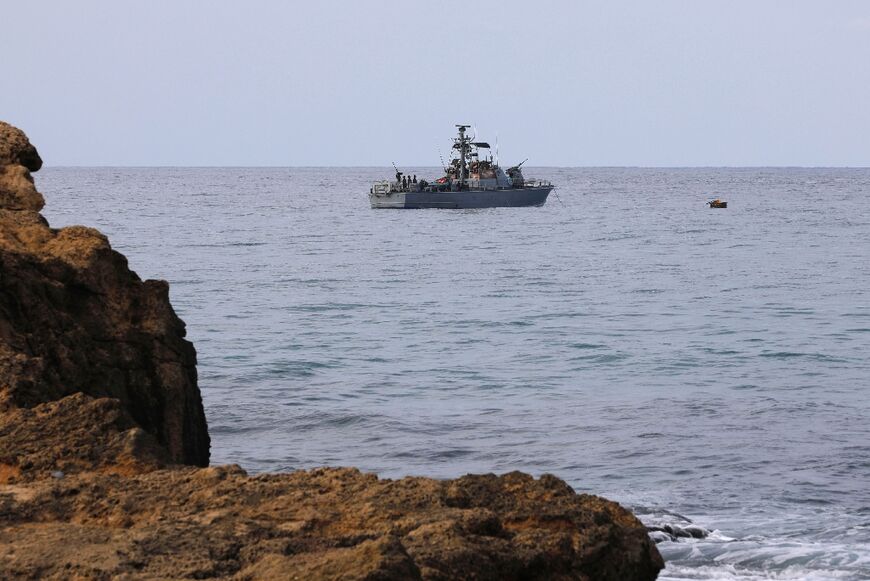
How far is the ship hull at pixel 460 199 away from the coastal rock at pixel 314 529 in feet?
246

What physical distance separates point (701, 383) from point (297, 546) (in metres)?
14.9

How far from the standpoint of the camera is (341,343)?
77.7 ft

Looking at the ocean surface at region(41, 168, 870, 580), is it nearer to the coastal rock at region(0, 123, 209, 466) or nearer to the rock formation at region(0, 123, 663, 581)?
the coastal rock at region(0, 123, 209, 466)

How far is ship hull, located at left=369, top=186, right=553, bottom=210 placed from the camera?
8119cm

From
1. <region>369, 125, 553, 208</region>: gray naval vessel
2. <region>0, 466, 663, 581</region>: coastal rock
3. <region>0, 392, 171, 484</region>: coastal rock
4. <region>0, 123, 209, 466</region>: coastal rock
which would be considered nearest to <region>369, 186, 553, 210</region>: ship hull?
<region>369, 125, 553, 208</region>: gray naval vessel

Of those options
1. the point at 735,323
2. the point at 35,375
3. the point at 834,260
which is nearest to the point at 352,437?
the point at 35,375

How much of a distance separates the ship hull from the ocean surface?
103 feet

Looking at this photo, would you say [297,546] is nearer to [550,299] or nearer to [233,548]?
[233,548]

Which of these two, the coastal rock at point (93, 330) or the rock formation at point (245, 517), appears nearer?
the rock formation at point (245, 517)

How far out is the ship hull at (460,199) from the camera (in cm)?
8119
